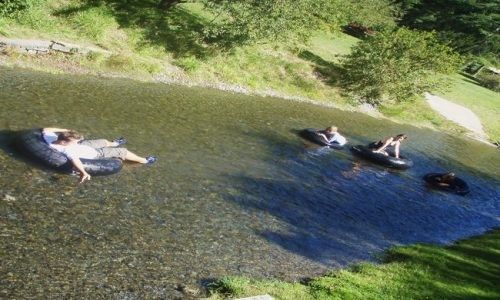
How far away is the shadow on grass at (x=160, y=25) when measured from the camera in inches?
1280

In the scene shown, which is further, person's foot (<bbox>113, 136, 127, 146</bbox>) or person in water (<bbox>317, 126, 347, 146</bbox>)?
person in water (<bbox>317, 126, 347, 146</bbox>)

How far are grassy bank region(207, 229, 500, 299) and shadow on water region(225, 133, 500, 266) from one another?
900mm

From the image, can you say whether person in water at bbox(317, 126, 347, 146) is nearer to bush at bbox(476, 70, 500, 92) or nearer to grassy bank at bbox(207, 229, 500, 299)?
grassy bank at bbox(207, 229, 500, 299)

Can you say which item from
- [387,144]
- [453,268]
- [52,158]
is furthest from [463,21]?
[52,158]

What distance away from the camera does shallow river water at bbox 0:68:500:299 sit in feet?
37.7

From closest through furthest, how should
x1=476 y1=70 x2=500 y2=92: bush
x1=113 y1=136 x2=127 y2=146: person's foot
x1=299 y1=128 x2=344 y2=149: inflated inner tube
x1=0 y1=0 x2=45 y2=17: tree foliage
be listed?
x1=113 y1=136 x2=127 y2=146: person's foot, x1=0 y1=0 x2=45 y2=17: tree foliage, x1=299 y1=128 x2=344 y2=149: inflated inner tube, x1=476 y1=70 x2=500 y2=92: bush

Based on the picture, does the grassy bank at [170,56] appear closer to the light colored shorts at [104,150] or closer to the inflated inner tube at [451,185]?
the light colored shorts at [104,150]

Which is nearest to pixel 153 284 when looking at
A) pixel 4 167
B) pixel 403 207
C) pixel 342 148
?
pixel 4 167

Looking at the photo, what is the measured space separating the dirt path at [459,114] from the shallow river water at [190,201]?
1289 cm

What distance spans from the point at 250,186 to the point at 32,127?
26.2ft

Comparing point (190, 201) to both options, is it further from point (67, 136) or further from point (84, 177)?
point (67, 136)

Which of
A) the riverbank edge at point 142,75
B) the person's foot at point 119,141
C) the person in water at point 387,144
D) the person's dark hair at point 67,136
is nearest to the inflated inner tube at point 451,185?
the person in water at point 387,144

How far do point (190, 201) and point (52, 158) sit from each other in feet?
14.2

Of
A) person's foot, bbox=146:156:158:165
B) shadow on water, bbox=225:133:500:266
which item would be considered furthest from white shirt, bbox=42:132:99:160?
shadow on water, bbox=225:133:500:266
